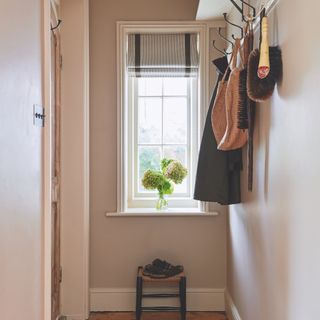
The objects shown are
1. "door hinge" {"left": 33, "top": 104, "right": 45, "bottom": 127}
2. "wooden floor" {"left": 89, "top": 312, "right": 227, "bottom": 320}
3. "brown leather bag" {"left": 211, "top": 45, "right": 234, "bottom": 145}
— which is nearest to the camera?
"door hinge" {"left": 33, "top": 104, "right": 45, "bottom": 127}

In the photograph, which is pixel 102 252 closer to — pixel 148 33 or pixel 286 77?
pixel 148 33

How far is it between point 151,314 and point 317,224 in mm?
2021

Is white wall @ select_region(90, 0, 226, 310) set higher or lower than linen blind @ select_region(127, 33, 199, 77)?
lower

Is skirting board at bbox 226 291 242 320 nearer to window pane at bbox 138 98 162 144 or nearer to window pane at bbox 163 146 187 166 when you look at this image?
window pane at bbox 163 146 187 166

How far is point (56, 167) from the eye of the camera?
8.64 ft

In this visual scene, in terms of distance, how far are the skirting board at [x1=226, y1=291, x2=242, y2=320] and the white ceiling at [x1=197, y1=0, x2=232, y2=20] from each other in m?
2.04

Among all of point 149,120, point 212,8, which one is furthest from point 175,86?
point 212,8

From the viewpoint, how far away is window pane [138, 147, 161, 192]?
316cm

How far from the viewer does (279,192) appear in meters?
1.61

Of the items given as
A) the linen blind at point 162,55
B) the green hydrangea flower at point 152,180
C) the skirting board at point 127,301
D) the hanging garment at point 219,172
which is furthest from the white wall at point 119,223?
the hanging garment at point 219,172

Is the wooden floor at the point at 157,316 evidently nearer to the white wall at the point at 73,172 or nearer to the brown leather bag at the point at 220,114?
the white wall at the point at 73,172

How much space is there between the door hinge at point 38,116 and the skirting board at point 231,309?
176cm

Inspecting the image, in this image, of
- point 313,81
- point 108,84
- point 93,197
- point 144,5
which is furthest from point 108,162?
point 313,81

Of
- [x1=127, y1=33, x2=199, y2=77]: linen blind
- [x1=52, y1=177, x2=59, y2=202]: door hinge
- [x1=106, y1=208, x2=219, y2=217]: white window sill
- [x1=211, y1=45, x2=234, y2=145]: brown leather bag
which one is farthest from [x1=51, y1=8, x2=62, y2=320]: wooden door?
[x1=211, y1=45, x2=234, y2=145]: brown leather bag
